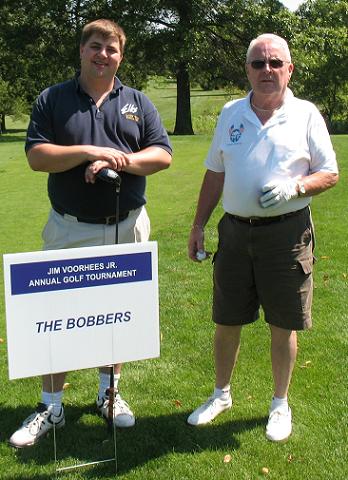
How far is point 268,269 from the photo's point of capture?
3191 millimetres

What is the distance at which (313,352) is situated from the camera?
4.39 meters

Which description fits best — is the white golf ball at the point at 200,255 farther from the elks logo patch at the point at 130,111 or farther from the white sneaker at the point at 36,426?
the white sneaker at the point at 36,426

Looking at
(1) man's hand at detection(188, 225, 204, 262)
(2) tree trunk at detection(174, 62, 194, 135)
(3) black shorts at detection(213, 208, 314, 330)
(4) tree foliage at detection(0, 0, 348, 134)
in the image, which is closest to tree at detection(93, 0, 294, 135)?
(4) tree foliage at detection(0, 0, 348, 134)

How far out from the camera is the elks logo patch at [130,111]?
3.20 metres

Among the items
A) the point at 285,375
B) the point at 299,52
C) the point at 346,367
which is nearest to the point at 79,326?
the point at 285,375

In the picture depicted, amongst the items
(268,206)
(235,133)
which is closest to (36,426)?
(268,206)

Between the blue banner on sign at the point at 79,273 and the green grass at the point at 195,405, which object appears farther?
the green grass at the point at 195,405

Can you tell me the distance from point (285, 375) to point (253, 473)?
0.60 metres

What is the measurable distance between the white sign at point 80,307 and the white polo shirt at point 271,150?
60 centimetres

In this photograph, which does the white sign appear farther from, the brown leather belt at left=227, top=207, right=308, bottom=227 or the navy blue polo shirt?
the brown leather belt at left=227, top=207, right=308, bottom=227

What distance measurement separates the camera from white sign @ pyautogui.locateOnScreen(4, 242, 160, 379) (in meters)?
2.69

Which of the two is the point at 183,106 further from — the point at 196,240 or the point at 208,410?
the point at 208,410

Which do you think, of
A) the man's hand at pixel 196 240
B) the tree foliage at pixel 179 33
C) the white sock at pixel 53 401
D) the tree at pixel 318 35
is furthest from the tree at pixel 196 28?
the white sock at pixel 53 401

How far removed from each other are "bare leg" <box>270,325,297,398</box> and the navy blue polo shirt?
1124mm
